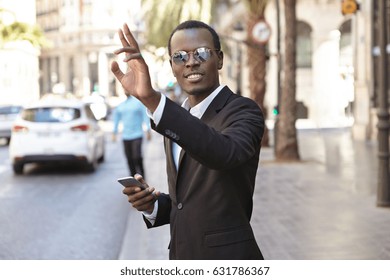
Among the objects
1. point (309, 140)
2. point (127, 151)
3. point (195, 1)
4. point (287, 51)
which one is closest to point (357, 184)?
point (127, 151)

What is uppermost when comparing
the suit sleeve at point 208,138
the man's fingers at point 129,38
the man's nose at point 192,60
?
the man's fingers at point 129,38

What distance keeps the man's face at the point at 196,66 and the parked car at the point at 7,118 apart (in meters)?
23.9

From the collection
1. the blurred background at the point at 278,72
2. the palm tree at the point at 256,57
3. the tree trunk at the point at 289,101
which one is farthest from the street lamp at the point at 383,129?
the palm tree at the point at 256,57

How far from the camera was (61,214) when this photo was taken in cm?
1052

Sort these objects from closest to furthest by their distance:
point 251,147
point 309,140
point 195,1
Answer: point 251,147 < point 309,140 < point 195,1

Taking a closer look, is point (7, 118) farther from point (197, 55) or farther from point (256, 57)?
point (197, 55)

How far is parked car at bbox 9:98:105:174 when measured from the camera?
15695 millimetres

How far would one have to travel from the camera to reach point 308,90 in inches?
1497

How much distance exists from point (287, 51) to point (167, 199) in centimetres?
1397

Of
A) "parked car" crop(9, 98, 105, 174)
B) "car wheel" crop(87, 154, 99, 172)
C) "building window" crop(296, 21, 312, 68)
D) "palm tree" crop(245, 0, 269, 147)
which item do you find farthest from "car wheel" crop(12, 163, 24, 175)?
"building window" crop(296, 21, 312, 68)

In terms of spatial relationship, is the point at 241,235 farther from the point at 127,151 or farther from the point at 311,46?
the point at 311,46

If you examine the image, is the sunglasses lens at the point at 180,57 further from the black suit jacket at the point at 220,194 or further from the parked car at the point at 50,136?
the parked car at the point at 50,136

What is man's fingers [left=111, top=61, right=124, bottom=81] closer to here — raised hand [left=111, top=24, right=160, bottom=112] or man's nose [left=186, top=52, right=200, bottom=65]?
raised hand [left=111, top=24, right=160, bottom=112]

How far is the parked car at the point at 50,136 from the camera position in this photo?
15.7 meters
